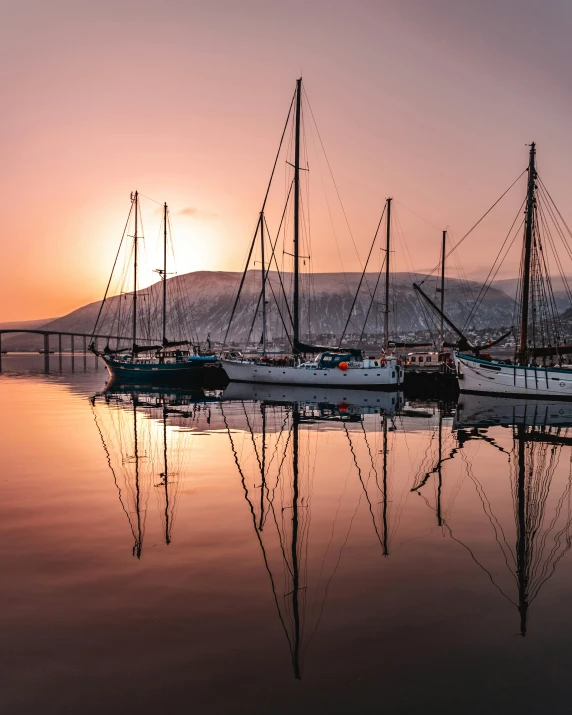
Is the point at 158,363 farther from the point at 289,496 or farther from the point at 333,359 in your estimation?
the point at 289,496

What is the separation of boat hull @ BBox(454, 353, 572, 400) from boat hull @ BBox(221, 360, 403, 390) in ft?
20.1

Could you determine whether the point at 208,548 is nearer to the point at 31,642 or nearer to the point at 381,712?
the point at 31,642

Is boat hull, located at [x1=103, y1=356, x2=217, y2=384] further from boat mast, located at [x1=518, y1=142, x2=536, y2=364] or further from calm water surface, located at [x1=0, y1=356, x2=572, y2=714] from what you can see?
calm water surface, located at [x1=0, y1=356, x2=572, y2=714]

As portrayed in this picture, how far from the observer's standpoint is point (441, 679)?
264 inches

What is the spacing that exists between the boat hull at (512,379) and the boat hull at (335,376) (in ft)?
20.1

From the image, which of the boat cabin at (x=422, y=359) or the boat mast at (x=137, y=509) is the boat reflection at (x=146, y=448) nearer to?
the boat mast at (x=137, y=509)

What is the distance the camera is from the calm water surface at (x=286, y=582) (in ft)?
21.6

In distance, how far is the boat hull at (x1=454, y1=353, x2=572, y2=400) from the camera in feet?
148

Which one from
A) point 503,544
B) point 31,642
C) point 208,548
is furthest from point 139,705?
point 503,544

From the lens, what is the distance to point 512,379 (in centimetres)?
4709

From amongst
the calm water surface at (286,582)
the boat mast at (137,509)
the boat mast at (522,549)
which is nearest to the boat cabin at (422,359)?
the calm water surface at (286,582)

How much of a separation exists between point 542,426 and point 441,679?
2550 centimetres

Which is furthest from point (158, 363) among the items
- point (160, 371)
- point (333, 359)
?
point (333, 359)

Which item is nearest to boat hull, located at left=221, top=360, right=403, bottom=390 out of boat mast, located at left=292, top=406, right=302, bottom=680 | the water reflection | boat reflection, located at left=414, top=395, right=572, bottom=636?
the water reflection
